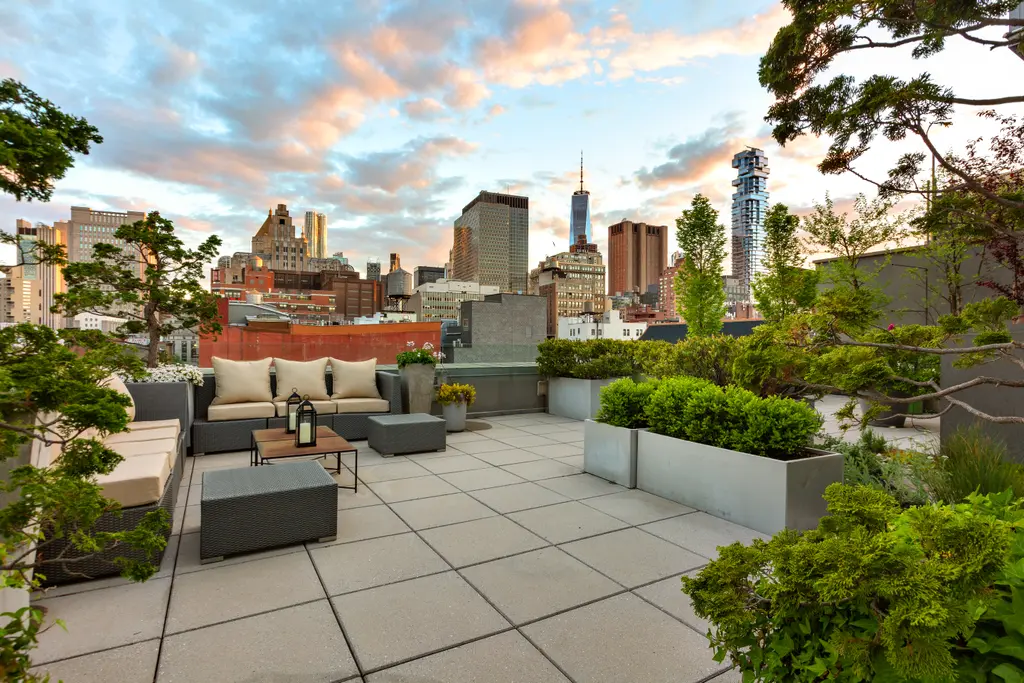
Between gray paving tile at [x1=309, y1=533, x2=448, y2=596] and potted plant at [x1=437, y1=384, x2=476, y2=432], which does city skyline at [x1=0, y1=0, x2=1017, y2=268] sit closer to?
gray paving tile at [x1=309, y1=533, x2=448, y2=596]

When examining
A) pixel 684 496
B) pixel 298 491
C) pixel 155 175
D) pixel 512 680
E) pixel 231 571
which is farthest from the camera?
pixel 155 175

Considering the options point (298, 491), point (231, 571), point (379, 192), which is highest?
point (379, 192)

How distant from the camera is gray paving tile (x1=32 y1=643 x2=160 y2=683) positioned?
180 centimetres

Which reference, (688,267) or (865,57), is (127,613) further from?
(688,267)

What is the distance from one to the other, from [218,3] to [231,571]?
19.0 ft

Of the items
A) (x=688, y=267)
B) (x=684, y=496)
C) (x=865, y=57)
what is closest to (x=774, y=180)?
(x=688, y=267)

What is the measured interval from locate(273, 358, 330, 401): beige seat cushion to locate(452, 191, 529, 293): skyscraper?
127313 mm

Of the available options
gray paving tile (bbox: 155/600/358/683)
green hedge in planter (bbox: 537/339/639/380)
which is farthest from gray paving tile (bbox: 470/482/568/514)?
green hedge in planter (bbox: 537/339/639/380)

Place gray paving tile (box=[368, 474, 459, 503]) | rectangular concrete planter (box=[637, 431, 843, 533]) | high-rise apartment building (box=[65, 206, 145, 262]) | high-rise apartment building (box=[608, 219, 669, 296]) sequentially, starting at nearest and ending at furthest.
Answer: rectangular concrete planter (box=[637, 431, 843, 533]) < gray paving tile (box=[368, 474, 459, 503]) < high-rise apartment building (box=[65, 206, 145, 262]) < high-rise apartment building (box=[608, 219, 669, 296])

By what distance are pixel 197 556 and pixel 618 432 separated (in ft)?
10.5

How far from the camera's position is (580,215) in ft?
626

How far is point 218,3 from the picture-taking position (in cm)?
531

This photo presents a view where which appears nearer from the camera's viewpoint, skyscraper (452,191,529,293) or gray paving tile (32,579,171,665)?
gray paving tile (32,579,171,665)

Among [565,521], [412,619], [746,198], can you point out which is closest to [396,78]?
[565,521]
